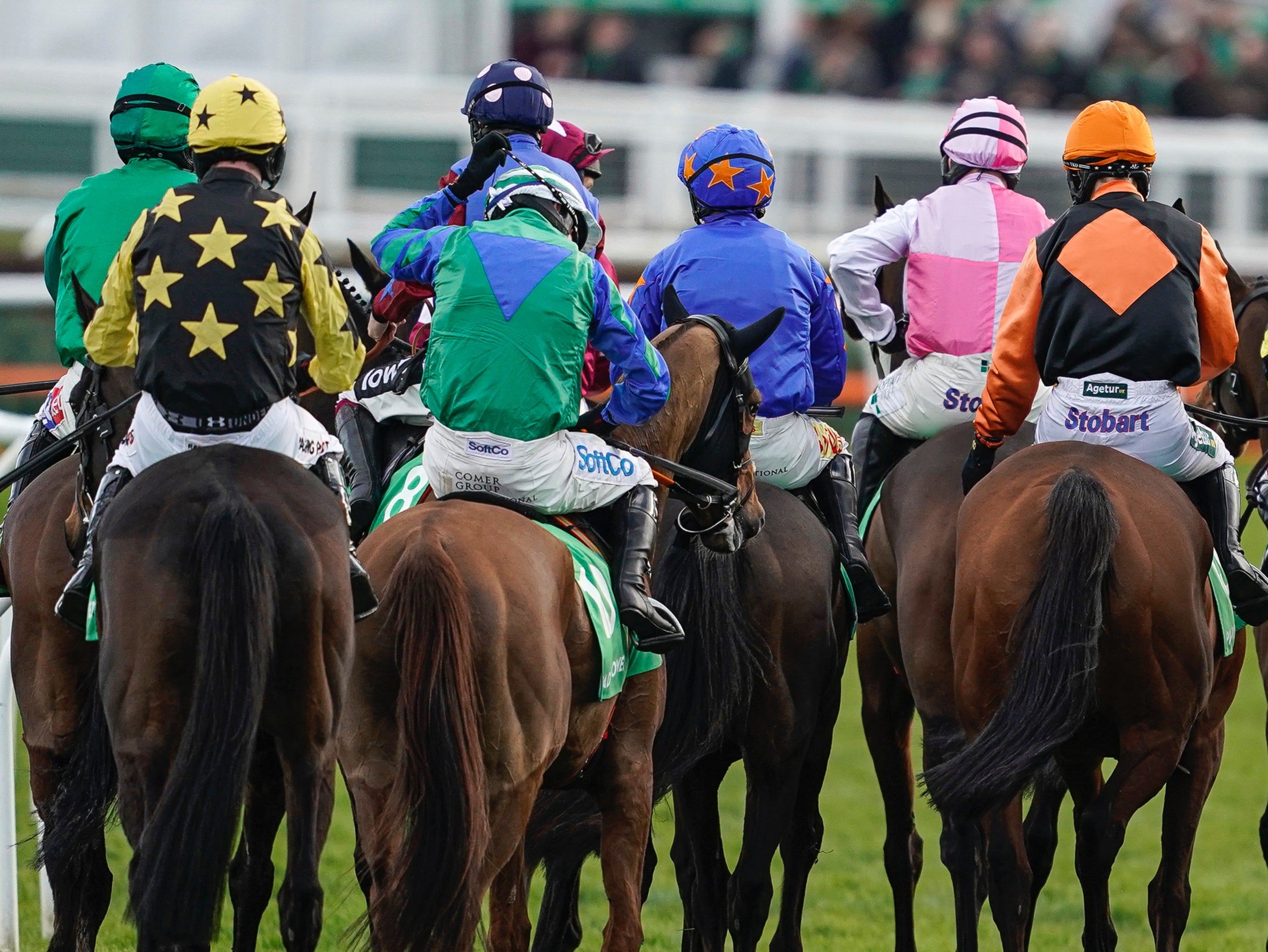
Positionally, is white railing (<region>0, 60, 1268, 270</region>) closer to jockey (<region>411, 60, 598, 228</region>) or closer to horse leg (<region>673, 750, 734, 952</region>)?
jockey (<region>411, 60, 598, 228</region>)

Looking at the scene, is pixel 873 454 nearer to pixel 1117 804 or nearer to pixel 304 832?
pixel 1117 804

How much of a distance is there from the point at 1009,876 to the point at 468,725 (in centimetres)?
195

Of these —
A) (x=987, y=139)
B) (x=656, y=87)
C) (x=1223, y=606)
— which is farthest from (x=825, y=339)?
(x=656, y=87)

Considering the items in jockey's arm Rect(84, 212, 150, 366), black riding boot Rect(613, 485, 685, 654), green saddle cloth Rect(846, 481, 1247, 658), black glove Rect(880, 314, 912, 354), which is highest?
jockey's arm Rect(84, 212, 150, 366)

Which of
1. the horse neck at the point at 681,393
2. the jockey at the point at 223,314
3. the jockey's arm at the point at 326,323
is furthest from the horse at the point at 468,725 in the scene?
the horse neck at the point at 681,393

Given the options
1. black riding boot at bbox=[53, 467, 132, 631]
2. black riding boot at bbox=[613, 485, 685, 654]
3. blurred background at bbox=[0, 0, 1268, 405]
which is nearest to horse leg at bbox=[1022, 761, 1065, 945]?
Answer: black riding boot at bbox=[613, 485, 685, 654]

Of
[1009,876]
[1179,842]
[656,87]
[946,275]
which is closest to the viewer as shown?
[1009,876]

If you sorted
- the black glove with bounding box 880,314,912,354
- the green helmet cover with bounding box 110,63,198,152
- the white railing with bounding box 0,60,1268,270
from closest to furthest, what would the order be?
the green helmet cover with bounding box 110,63,198,152
the black glove with bounding box 880,314,912,354
the white railing with bounding box 0,60,1268,270

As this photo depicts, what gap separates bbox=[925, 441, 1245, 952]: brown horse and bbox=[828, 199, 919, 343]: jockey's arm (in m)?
1.35

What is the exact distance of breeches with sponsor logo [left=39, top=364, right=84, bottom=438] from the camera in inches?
257

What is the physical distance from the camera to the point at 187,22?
56.1 ft

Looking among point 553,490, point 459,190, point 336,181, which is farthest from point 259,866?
point 336,181

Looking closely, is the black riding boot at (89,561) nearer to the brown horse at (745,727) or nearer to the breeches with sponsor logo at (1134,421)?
the brown horse at (745,727)

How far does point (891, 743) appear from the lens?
7.58 metres
